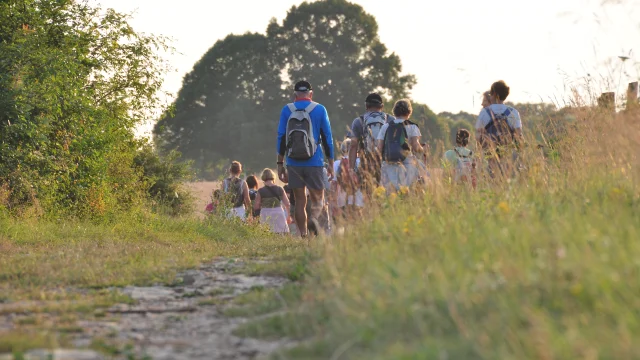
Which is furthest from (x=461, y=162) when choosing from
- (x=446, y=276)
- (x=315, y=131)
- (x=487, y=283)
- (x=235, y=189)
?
(x=487, y=283)

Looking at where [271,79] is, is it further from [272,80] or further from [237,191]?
[237,191]

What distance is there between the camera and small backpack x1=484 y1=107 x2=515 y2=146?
9.99 meters

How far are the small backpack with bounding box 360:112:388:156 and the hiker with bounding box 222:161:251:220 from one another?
16.5 ft

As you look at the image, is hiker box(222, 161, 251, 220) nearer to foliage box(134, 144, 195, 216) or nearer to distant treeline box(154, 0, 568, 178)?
foliage box(134, 144, 195, 216)

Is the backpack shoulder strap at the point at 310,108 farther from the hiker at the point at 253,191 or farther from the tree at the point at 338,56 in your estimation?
the tree at the point at 338,56

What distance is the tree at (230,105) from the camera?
54.6m

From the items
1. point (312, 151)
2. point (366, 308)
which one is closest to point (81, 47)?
point (312, 151)

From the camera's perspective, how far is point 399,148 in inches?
404

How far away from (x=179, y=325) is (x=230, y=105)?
51.7m

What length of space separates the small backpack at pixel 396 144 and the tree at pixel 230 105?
43.4 meters

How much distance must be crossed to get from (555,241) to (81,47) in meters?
11.7

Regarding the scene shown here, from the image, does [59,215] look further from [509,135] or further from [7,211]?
[509,135]

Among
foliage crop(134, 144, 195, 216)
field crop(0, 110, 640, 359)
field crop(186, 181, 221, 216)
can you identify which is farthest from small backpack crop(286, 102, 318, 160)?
foliage crop(134, 144, 195, 216)

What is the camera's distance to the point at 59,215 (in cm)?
1379
